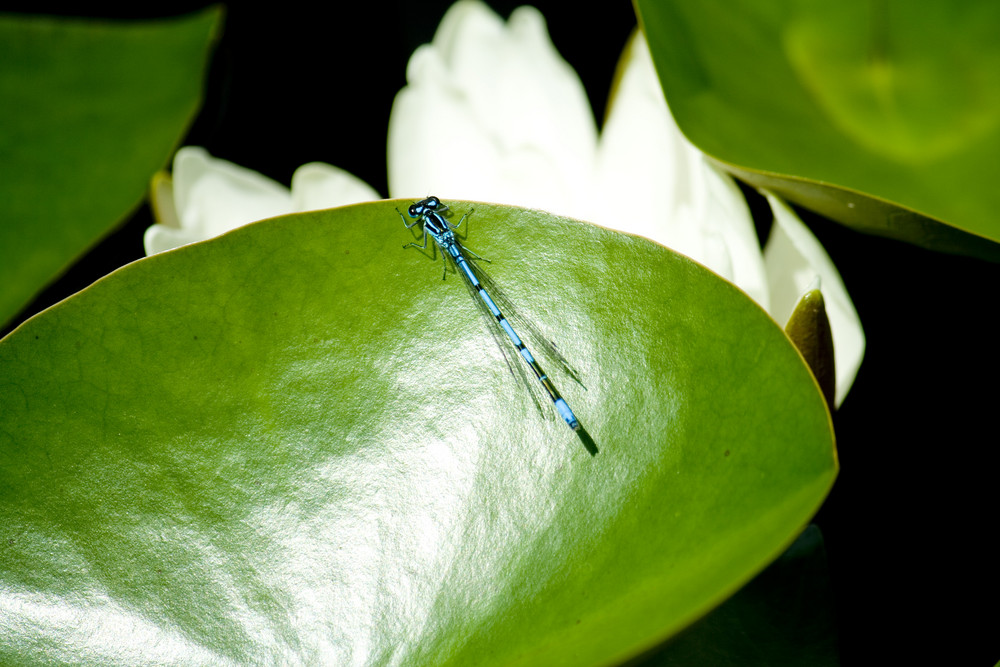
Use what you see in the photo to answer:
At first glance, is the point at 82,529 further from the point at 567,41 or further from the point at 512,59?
the point at 567,41

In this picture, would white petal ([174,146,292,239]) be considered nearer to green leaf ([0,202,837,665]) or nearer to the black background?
green leaf ([0,202,837,665])

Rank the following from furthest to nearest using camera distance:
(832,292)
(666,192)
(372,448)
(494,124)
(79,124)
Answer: (79,124) < (494,124) < (666,192) < (832,292) < (372,448)

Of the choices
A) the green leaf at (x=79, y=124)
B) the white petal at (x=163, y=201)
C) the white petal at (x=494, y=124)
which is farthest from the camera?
the white petal at (x=163, y=201)

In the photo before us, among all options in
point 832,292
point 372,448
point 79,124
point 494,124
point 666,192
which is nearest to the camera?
point 372,448

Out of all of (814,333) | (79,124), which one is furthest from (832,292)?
(79,124)

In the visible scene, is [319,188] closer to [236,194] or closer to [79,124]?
[236,194]

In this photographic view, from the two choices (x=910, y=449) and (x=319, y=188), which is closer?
(x=319, y=188)

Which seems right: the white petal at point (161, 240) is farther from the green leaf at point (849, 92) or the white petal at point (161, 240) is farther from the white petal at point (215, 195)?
the green leaf at point (849, 92)

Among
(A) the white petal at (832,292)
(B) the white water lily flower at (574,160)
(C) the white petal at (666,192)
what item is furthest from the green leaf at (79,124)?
(A) the white petal at (832,292)
